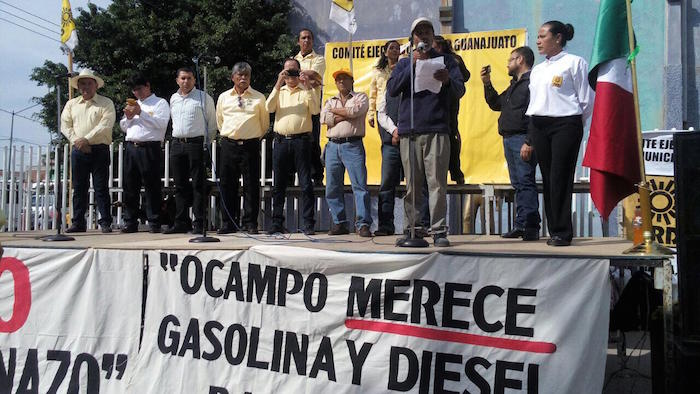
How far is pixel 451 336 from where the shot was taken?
416cm

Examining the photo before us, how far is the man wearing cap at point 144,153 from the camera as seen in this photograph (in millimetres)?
7277

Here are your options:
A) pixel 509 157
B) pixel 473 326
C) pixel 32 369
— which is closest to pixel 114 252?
pixel 32 369

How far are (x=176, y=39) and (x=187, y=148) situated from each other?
6682 mm

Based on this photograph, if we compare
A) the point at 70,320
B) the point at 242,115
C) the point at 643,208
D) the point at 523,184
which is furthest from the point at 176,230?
the point at 643,208

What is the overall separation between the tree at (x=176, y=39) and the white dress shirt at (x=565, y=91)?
25.3ft

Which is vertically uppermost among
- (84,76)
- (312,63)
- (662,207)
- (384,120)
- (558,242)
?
(312,63)

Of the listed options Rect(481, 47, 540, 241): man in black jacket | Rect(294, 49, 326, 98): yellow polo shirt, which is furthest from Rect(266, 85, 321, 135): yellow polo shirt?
Rect(481, 47, 540, 241): man in black jacket

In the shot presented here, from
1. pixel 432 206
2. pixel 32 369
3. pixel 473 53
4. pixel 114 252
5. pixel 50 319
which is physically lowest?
pixel 32 369

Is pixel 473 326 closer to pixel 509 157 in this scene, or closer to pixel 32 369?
pixel 509 157

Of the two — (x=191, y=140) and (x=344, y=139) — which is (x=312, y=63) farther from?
(x=191, y=140)

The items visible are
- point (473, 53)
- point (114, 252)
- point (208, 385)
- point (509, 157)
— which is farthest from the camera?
point (473, 53)

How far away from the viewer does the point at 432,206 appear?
17.2ft

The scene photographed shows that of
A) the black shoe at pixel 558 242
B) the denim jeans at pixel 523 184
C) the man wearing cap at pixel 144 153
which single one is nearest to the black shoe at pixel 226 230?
the man wearing cap at pixel 144 153

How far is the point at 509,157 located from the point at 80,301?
165 inches
